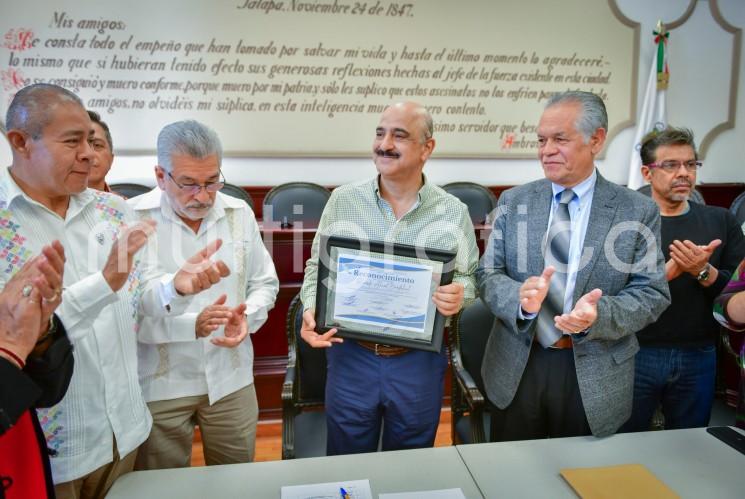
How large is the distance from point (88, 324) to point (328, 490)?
26.5 inches

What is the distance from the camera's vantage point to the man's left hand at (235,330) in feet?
4.58

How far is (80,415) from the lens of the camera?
1150 millimetres

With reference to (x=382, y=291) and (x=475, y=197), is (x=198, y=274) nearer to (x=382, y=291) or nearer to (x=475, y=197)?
(x=382, y=291)

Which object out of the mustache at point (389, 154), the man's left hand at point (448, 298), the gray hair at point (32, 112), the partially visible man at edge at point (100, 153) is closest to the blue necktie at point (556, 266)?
the man's left hand at point (448, 298)

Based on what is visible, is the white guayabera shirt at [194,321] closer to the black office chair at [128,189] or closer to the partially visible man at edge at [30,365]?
the partially visible man at edge at [30,365]

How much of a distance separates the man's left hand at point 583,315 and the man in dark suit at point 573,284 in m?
0.06

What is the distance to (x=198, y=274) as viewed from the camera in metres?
1.27

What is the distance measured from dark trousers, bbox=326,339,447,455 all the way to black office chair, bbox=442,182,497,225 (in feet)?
7.78

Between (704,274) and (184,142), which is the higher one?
(184,142)

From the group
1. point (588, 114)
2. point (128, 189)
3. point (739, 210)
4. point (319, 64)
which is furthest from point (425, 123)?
point (739, 210)

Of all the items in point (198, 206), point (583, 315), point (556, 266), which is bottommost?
point (583, 315)

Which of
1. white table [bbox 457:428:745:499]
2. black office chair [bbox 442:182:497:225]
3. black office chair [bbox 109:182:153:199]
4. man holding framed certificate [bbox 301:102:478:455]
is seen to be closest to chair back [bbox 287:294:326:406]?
man holding framed certificate [bbox 301:102:478:455]

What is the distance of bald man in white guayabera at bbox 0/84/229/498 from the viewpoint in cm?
110


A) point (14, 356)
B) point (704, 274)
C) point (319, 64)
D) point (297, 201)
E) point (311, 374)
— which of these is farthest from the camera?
point (319, 64)
